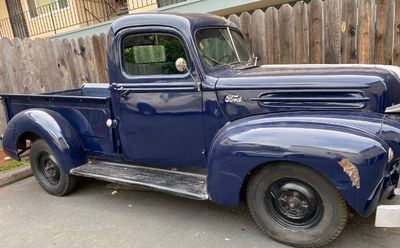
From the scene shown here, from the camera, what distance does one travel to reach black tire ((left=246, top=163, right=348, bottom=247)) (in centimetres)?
275

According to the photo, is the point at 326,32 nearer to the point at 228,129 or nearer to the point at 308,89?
the point at 308,89

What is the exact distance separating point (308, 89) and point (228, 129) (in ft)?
2.53

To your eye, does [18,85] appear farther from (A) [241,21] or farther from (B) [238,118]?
(B) [238,118]

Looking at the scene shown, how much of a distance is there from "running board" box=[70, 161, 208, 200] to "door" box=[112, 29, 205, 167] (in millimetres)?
117

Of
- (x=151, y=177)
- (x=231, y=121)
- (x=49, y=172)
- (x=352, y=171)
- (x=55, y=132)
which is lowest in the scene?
(x=49, y=172)

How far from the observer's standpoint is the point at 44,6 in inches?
549

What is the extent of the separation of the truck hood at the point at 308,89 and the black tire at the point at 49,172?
2.33m

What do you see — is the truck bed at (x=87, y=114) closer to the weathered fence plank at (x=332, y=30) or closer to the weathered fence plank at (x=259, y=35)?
the weathered fence plank at (x=259, y=35)

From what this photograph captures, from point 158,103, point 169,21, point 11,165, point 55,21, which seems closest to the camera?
point 169,21

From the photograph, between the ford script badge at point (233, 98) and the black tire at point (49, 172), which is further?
the black tire at point (49, 172)

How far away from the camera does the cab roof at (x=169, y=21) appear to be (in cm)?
345

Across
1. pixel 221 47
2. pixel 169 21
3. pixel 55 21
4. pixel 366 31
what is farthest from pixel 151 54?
pixel 55 21

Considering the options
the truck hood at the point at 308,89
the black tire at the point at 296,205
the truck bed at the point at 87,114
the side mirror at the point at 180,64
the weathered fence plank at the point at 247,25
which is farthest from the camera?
the weathered fence plank at the point at 247,25

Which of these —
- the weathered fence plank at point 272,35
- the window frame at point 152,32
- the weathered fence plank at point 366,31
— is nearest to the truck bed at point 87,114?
the window frame at point 152,32
